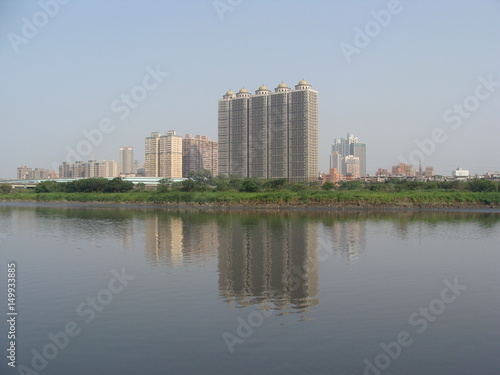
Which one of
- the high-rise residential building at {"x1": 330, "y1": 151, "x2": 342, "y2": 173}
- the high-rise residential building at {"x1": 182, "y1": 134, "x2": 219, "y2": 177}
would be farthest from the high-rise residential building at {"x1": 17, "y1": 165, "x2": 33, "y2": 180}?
the high-rise residential building at {"x1": 330, "y1": 151, "x2": 342, "y2": 173}

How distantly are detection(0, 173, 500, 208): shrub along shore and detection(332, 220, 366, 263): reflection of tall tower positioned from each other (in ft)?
69.8

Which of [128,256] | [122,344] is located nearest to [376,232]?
[128,256]

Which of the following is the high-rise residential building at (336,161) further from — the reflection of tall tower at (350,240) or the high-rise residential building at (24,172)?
the reflection of tall tower at (350,240)

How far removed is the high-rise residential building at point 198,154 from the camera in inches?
5217

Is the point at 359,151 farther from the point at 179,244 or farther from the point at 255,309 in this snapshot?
the point at 255,309

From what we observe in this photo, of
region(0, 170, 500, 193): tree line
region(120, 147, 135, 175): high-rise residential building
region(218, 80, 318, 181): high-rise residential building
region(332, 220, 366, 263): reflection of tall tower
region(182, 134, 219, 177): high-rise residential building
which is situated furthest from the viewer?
region(120, 147, 135, 175): high-rise residential building

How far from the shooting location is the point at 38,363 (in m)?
7.60

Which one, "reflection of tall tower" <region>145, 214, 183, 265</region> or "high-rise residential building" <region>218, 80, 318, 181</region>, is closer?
"reflection of tall tower" <region>145, 214, 183, 265</region>

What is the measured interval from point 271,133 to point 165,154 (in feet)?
148

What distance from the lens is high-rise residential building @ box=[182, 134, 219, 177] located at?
132500 millimetres

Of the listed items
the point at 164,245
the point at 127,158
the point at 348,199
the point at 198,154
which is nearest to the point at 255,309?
the point at 164,245

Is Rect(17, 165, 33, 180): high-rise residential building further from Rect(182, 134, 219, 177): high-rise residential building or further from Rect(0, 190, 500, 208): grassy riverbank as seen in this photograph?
Rect(0, 190, 500, 208): grassy riverbank

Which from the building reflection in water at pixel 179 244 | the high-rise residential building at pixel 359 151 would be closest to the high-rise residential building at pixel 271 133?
the building reflection in water at pixel 179 244

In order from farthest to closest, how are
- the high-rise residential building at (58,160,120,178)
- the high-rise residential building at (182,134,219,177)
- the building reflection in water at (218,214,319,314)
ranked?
the high-rise residential building at (58,160,120,178), the high-rise residential building at (182,134,219,177), the building reflection in water at (218,214,319,314)
